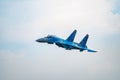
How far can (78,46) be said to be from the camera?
337 feet

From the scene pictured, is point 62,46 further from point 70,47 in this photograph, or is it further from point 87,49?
point 87,49

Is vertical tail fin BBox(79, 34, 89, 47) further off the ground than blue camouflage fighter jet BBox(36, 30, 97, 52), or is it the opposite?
vertical tail fin BBox(79, 34, 89, 47)

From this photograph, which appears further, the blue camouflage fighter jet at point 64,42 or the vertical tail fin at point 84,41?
the vertical tail fin at point 84,41

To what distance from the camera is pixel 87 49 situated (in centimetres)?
10312

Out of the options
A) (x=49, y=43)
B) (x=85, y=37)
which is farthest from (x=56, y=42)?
(x=85, y=37)

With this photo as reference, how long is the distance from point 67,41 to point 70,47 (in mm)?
5163

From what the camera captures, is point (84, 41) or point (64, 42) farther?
point (84, 41)

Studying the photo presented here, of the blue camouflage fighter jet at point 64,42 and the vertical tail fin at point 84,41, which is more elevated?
the vertical tail fin at point 84,41

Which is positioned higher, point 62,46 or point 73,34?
point 73,34

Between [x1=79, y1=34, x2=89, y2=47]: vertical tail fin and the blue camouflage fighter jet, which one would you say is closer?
the blue camouflage fighter jet

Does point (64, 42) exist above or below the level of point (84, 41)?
below

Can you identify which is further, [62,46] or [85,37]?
[85,37]

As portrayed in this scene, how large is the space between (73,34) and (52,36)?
384 inches

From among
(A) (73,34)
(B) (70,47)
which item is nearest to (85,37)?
(A) (73,34)
